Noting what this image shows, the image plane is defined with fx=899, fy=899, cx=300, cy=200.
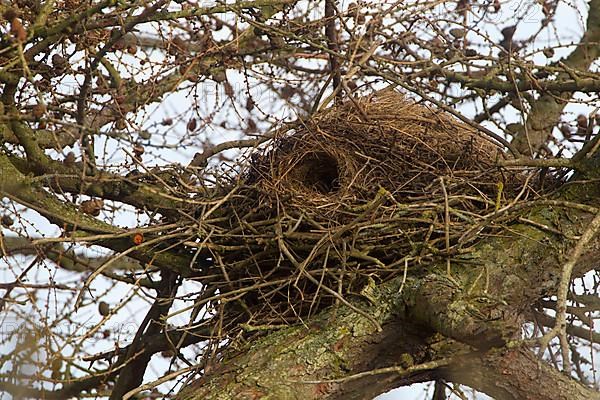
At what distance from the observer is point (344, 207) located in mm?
2727

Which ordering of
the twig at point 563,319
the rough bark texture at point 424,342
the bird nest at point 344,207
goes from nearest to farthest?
the twig at point 563,319, the rough bark texture at point 424,342, the bird nest at point 344,207

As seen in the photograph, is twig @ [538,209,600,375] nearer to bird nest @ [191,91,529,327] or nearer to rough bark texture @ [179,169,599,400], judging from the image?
rough bark texture @ [179,169,599,400]

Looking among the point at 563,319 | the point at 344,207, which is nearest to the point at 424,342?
the point at 344,207

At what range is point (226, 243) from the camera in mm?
2824

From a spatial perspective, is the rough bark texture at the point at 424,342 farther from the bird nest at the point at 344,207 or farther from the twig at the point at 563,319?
the twig at the point at 563,319

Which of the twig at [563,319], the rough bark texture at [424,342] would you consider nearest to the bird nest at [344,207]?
the rough bark texture at [424,342]

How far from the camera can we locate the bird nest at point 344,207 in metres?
2.54

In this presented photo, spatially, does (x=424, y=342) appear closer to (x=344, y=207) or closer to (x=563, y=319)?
(x=344, y=207)

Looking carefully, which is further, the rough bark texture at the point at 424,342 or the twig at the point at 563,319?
the rough bark texture at the point at 424,342

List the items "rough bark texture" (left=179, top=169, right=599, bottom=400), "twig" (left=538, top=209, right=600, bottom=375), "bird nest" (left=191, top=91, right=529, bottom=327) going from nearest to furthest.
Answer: "twig" (left=538, top=209, right=600, bottom=375) < "rough bark texture" (left=179, top=169, right=599, bottom=400) < "bird nest" (left=191, top=91, right=529, bottom=327)

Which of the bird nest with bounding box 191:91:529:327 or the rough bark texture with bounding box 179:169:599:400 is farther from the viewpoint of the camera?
the bird nest with bounding box 191:91:529:327

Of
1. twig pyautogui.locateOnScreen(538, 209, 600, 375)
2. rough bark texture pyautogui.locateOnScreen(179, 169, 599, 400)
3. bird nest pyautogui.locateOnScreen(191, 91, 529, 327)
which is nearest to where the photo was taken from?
twig pyautogui.locateOnScreen(538, 209, 600, 375)

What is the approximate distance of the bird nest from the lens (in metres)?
2.54

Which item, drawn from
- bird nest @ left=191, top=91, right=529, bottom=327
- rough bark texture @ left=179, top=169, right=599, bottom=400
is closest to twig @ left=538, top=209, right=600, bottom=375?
rough bark texture @ left=179, top=169, right=599, bottom=400
